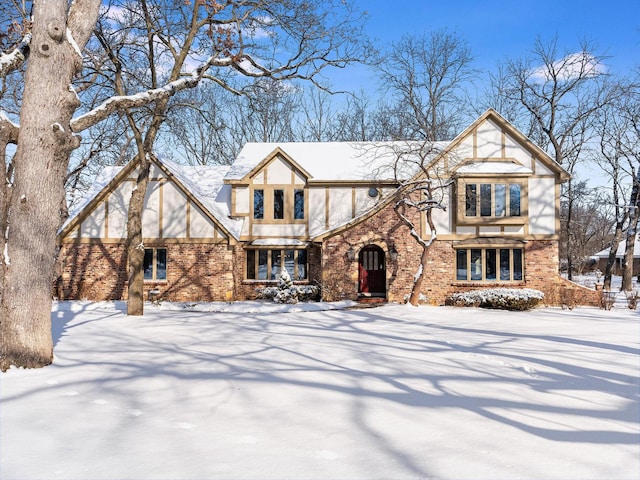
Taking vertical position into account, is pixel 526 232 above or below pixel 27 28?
below

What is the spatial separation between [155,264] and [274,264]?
5.19 m

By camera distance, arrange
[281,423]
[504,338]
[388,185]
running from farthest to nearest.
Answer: [388,185], [504,338], [281,423]

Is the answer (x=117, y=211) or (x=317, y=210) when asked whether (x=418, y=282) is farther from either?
(x=117, y=211)

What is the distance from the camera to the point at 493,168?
62.4ft

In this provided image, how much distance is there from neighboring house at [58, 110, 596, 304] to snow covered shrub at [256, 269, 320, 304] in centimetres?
69

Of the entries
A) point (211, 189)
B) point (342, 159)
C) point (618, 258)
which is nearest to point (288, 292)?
point (211, 189)

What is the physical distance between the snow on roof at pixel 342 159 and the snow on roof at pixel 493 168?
79.2 inches

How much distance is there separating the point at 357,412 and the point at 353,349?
11.7 feet

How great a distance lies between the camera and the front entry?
20375mm

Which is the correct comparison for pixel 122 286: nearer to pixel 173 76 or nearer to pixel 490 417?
pixel 173 76

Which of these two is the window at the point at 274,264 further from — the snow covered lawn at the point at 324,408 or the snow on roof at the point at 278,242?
the snow covered lawn at the point at 324,408

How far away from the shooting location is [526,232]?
1923 cm

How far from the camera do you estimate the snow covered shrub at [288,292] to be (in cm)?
1900

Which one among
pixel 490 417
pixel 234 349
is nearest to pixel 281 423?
pixel 490 417
